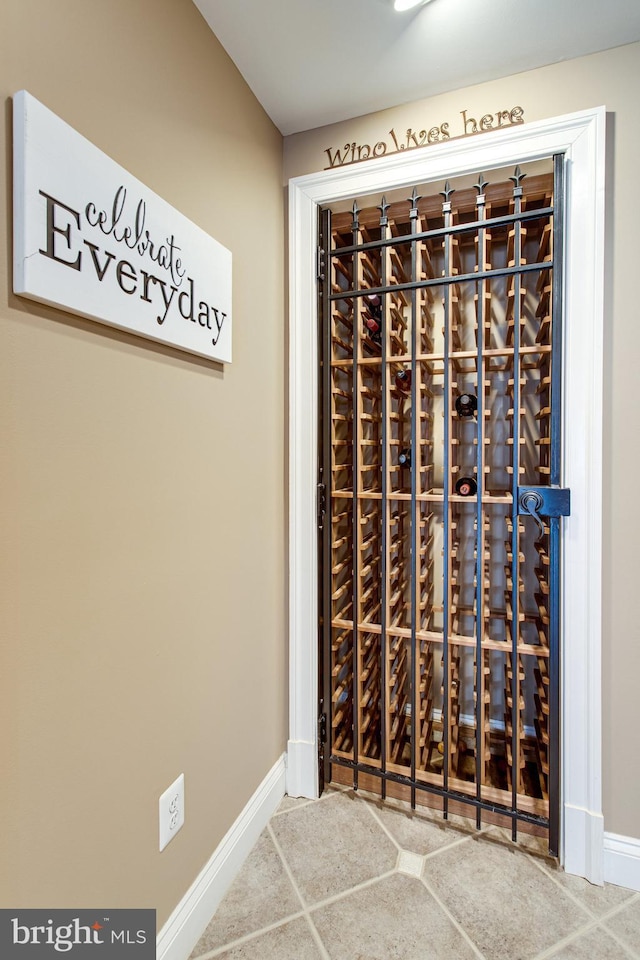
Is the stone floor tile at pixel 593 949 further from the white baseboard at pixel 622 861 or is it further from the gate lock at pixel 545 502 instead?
the gate lock at pixel 545 502

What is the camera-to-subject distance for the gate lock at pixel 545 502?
142 centimetres

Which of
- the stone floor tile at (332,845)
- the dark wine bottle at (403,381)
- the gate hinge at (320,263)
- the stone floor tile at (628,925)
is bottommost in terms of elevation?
the stone floor tile at (628,925)

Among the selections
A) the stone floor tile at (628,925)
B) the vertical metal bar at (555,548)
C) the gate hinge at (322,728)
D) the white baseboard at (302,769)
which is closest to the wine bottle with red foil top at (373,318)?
the vertical metal bar at (555,548)

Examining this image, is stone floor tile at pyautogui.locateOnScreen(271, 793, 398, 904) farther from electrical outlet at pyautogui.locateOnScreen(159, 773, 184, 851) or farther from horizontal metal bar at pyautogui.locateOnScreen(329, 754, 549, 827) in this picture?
electrical outlet at pyautogui.locateOnScreen(159, 773, 184, 851)

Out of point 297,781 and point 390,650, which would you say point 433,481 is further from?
point 297,781

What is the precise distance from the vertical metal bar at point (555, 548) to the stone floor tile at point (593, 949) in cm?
24

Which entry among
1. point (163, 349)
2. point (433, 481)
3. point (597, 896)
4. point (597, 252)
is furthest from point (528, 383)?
point (597, 896)

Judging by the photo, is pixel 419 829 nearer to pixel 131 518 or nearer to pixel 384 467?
pixel 384 467

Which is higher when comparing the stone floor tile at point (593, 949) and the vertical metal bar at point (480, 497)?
the vertical metal bar at point (480, 497)

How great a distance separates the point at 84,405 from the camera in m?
0.89

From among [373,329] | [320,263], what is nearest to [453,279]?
[373,329]

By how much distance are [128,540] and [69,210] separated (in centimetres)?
62

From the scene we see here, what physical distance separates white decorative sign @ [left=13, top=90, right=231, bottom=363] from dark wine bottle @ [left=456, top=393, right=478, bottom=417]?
102 cm

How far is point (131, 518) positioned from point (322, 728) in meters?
1.21
